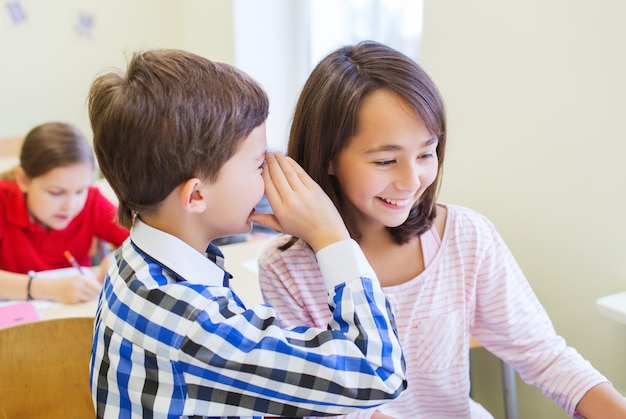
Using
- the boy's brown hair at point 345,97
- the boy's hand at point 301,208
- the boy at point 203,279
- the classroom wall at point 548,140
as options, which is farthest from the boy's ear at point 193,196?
the classroom wall at point 548,140

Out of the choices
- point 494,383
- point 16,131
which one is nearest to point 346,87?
point 494,383

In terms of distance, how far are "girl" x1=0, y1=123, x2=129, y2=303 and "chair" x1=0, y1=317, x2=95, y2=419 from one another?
563 mm

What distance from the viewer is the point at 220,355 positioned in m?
0.70

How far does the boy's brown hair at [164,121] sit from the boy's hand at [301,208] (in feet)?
0.32

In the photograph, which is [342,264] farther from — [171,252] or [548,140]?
[548,140]

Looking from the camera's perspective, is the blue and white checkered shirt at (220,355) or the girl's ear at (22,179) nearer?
the blue and white checkered shirt at (220,355)

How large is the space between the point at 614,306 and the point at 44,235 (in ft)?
5.65

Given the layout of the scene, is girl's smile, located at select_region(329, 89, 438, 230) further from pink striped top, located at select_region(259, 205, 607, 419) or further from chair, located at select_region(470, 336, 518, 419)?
chair, located at select_region(470, 336, 518, 419)

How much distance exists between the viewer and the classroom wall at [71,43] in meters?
3.35

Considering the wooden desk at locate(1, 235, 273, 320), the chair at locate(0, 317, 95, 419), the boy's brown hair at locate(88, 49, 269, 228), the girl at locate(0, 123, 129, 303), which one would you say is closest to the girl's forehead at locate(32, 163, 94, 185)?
the girl at locate(0, 123, 129, 303)

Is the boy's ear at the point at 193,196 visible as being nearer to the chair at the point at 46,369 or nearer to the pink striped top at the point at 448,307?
the pink striped top at the point at 448,307

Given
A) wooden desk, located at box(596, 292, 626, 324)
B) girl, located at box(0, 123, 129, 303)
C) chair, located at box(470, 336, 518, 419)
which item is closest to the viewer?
wooden desk, located at box(596, 292, 626, 324)

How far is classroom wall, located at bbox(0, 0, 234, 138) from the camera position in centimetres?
335

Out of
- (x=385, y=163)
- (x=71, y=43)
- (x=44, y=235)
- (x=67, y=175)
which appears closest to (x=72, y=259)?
(x=44, y=235)
